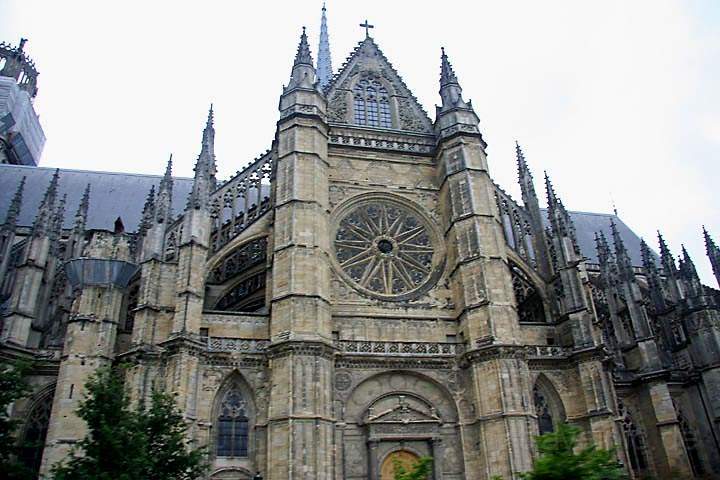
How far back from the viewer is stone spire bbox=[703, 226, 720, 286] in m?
27.4

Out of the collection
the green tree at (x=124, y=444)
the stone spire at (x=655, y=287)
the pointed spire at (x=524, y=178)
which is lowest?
the green tree at (x=124, y=444)

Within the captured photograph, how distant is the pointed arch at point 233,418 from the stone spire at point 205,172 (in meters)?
5.86

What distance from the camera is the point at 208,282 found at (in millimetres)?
20594

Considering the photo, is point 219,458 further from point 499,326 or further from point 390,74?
point 390,74

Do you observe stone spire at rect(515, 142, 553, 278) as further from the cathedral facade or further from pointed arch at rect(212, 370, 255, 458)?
pointed arch at rect(212, 370, 255, 458)

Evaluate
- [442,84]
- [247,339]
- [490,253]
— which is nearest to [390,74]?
[442,84]

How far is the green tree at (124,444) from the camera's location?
1070 centimetres

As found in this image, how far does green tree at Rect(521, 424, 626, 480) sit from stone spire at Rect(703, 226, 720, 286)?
→ 24556mm

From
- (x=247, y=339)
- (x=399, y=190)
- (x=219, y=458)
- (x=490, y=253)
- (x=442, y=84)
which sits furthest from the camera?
(x=442, y=84)

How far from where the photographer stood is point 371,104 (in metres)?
25.5

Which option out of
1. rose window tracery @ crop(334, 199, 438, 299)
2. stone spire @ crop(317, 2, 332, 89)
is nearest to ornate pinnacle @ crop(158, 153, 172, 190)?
rose window tracery @ crop(334, 199, 438, 299)

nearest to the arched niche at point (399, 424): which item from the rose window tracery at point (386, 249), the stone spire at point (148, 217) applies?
the rose window tracery at point (386, 249)

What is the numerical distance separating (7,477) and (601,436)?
52.3 ft

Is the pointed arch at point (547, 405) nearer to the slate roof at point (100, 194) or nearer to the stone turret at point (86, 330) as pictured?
the stone turret at point (86, 330)
